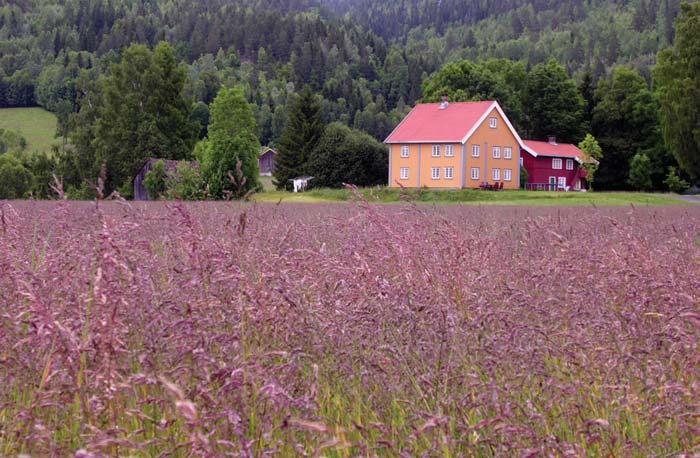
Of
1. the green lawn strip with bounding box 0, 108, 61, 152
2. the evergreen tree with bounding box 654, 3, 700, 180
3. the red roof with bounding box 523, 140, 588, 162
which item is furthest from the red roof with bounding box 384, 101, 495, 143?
the green lawn strip with bounding box 0, 108, 61, 152

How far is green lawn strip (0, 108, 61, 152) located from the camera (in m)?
113

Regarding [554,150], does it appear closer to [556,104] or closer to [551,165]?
[551,165]

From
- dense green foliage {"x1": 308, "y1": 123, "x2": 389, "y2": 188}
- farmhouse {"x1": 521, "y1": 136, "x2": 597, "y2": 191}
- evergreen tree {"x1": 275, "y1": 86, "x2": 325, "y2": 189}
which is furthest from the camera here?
evergreen tree {"x1": 275, "y1": 86, "x2": 325, "y2": 189}

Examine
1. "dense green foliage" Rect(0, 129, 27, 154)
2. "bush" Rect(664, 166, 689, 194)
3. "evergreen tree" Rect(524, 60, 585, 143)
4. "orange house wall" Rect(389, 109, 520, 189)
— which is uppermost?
"evergreen tree" Rect(524, 60, 585, 143)

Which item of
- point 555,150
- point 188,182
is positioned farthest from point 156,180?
point 555,150

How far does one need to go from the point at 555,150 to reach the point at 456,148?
12.8 metres

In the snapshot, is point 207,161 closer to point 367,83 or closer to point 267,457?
point 267,457

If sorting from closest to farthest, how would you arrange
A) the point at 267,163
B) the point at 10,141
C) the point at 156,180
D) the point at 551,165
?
the point at 156,180, the point at 551,165, the point at 10,141, the point at 267,163

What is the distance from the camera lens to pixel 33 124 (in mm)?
124250

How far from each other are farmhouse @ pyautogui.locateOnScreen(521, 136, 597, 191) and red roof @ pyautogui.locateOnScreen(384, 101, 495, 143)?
286 inches

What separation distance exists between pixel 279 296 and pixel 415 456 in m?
1.04

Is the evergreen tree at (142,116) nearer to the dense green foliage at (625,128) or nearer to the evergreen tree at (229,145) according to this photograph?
the evergreen tree at (229,145)

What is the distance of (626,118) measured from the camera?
70.8 meters

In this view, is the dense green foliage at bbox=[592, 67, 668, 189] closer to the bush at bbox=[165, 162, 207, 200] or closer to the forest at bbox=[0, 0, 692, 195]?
the forest at bbox=[0, 0, 692, 195]
